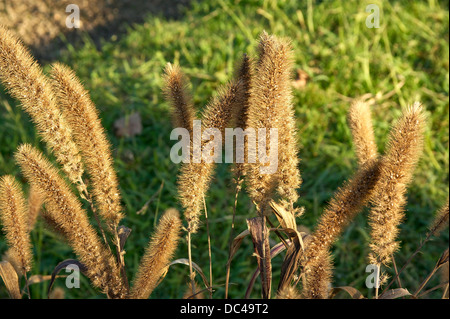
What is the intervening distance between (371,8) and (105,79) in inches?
81.1

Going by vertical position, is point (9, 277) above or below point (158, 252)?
below

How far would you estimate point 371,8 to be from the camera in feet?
12.9

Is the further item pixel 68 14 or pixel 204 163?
pixel 68 14

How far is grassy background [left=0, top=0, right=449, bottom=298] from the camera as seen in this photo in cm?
284

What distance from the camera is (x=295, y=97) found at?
3.55m

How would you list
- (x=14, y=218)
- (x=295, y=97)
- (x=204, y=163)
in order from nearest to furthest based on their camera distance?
(x=204, y=163) → (x=14, y=218) → (x=295, y=97)

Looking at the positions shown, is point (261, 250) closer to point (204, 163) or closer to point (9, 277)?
point (204, 163)

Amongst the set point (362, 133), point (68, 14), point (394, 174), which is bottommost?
point (394, 174)

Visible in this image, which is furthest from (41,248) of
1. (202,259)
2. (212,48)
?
(212,48)

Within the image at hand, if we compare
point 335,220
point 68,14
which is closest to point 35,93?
point 335,220

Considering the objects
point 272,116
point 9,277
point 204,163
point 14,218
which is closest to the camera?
point 272,116

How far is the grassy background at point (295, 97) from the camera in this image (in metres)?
2.84

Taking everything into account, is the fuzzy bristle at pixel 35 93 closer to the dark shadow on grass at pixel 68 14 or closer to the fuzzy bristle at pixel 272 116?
the fuzzy bristle at pixel 272 116

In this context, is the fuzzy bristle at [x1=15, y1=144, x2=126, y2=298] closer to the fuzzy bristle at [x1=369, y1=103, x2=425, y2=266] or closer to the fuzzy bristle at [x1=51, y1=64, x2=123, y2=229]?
the fuzzy bristle at [x1=51, y1=64, x2=123, y2=229]
